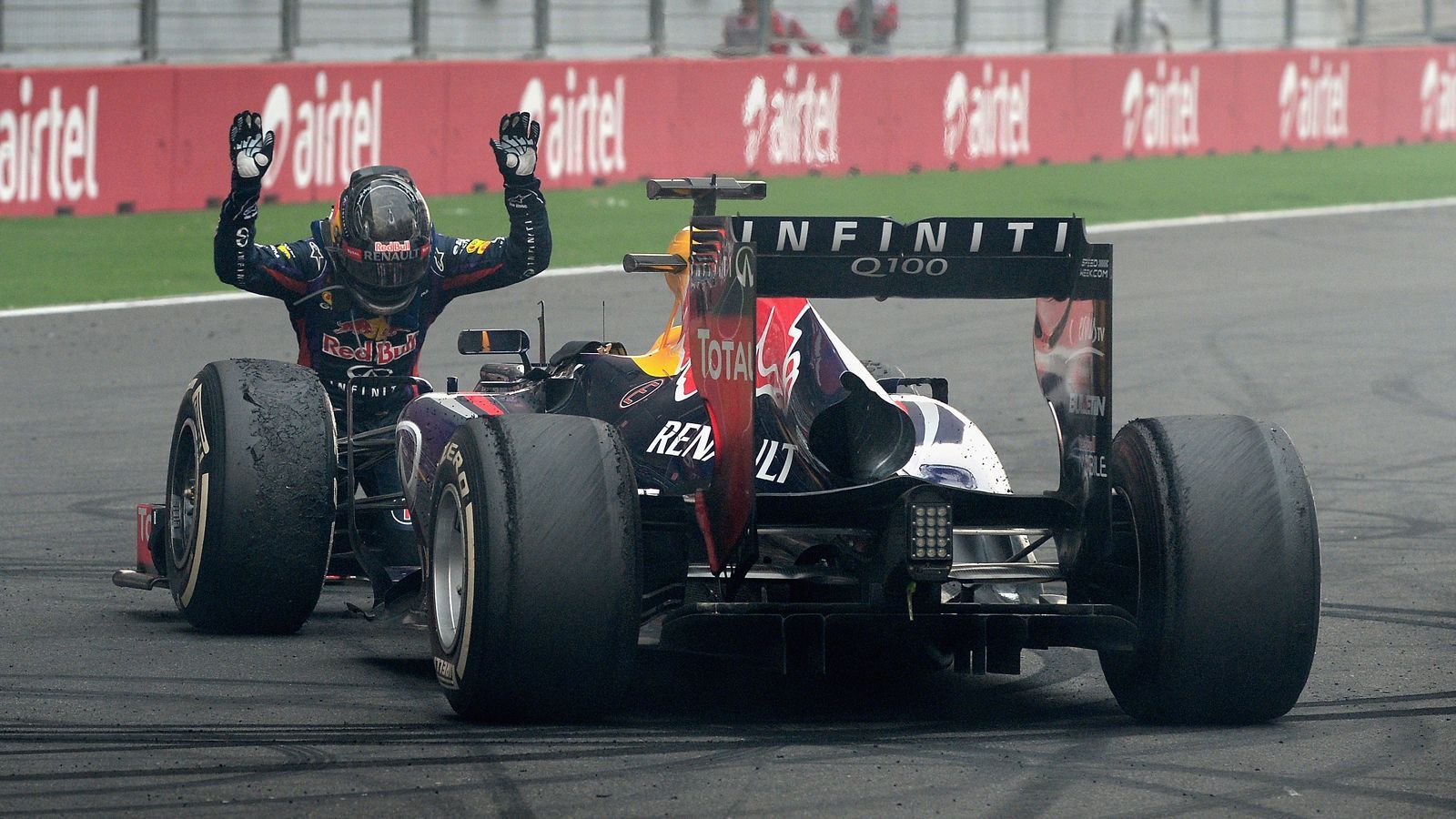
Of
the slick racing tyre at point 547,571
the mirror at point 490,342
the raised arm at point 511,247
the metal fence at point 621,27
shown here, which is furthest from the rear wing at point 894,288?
the metal fence at point 621,27

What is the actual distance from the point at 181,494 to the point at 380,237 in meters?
1.24

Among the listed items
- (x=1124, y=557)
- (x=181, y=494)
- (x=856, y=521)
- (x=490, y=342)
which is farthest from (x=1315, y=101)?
(x=856, y=521)

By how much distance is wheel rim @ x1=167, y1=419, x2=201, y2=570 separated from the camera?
7.45 m

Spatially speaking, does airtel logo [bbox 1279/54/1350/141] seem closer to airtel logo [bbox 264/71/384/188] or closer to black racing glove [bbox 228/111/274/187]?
airtel logo [bbox 264/71/384/188]

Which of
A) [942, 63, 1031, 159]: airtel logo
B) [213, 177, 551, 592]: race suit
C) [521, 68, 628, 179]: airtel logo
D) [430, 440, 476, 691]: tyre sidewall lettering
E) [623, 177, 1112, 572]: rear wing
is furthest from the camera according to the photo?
[942, 63, 1031, 159]: airtel logo

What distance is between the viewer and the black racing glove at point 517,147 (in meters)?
8.38

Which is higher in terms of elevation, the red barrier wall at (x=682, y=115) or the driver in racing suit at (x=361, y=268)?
the red barrier wall at (x=682, y=115)

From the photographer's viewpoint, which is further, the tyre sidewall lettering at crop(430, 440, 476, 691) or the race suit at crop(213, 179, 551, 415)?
the race suit at crop(213, 179, 551, 415)

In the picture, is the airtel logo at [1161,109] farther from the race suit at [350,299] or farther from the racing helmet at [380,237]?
the racing helmet at [380,237]

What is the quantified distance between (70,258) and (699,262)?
11030mm

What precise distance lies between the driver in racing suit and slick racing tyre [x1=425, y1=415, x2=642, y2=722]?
2.41m

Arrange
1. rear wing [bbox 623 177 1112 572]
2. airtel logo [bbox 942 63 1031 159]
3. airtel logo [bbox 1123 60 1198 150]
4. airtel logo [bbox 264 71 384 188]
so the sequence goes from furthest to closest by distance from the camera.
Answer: airtel logo [bbox 1123 60 1198 150]
airtel logo [bbox 942 63 1031 159]
airtel logo [bbox 264 71 384 188]
rear wing [bbox 623 177 1112 572]

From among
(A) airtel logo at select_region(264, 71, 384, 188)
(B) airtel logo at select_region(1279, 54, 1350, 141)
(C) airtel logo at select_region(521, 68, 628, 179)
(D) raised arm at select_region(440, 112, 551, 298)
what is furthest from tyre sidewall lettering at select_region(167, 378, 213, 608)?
(B) airtel logo at select_region(1279, 54, 1350, 141)

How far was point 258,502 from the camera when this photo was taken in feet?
23.1
